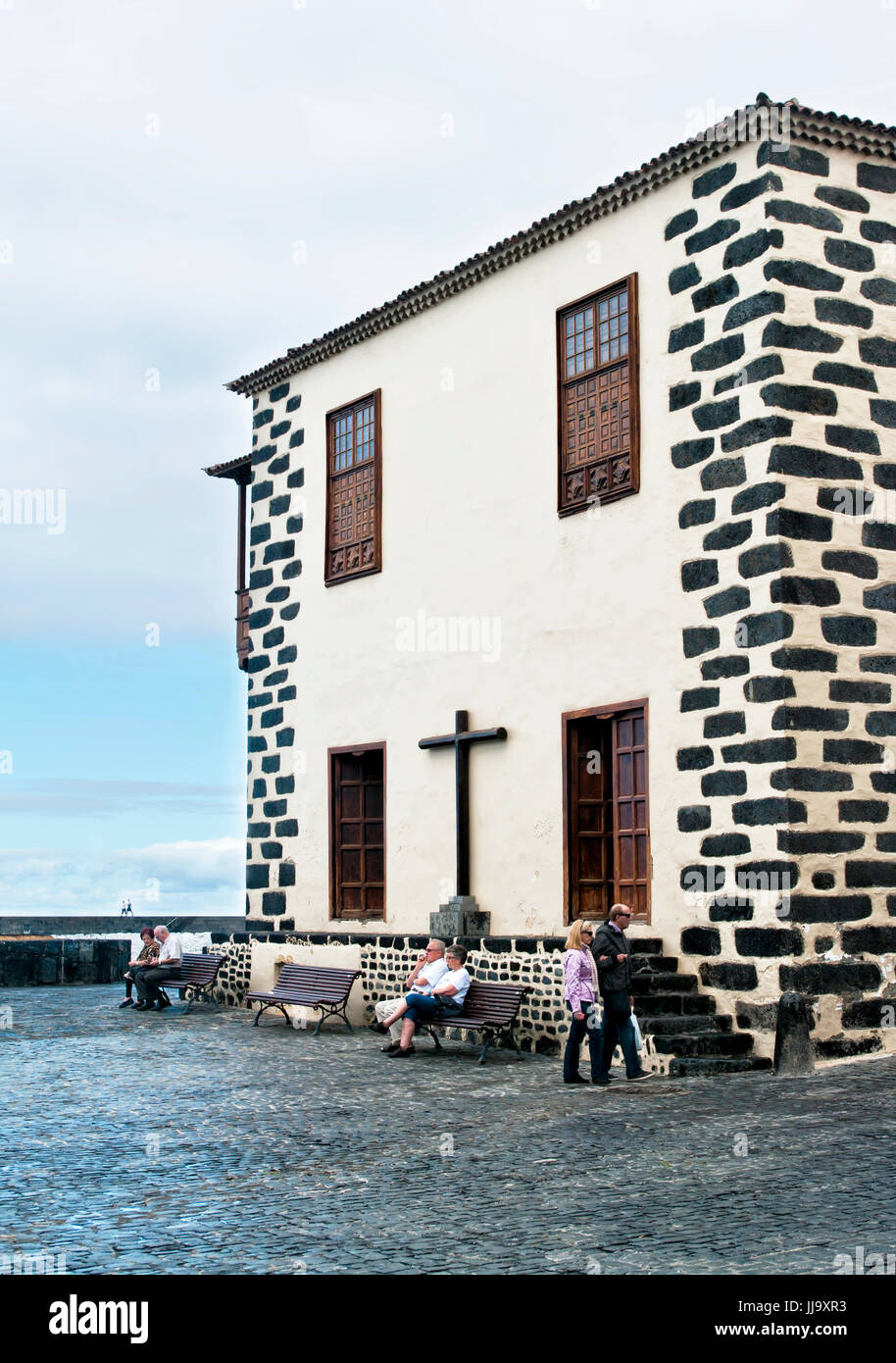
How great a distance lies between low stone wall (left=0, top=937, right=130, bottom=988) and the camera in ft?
68.3

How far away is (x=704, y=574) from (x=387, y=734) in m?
4.78

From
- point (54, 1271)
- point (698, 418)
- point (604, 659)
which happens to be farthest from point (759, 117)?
point (54, 1271)

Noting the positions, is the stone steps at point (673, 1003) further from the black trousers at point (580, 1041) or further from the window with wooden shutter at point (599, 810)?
the window with wooden shutter at point (599, 810)

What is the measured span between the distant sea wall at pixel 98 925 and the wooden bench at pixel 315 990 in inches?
338

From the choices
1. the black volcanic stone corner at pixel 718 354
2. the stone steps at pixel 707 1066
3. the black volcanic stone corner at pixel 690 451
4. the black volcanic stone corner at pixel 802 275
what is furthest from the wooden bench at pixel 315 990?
the black volcanic stone corner at pixel 802 275

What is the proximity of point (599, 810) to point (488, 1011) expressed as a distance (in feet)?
6.90

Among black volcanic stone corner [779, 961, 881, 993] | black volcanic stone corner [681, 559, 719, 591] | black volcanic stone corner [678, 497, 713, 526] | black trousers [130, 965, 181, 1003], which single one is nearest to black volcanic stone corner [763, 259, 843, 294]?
black volcanic stone corner [678, 497, 713, 526]

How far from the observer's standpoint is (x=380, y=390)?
16.4 metres

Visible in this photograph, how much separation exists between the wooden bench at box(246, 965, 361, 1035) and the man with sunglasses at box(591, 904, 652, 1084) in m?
4.14

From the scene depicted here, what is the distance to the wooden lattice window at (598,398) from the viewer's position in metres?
13.0

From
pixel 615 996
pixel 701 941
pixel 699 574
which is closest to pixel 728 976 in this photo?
pixel 701 941

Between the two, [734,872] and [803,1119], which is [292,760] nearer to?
[734,872]
